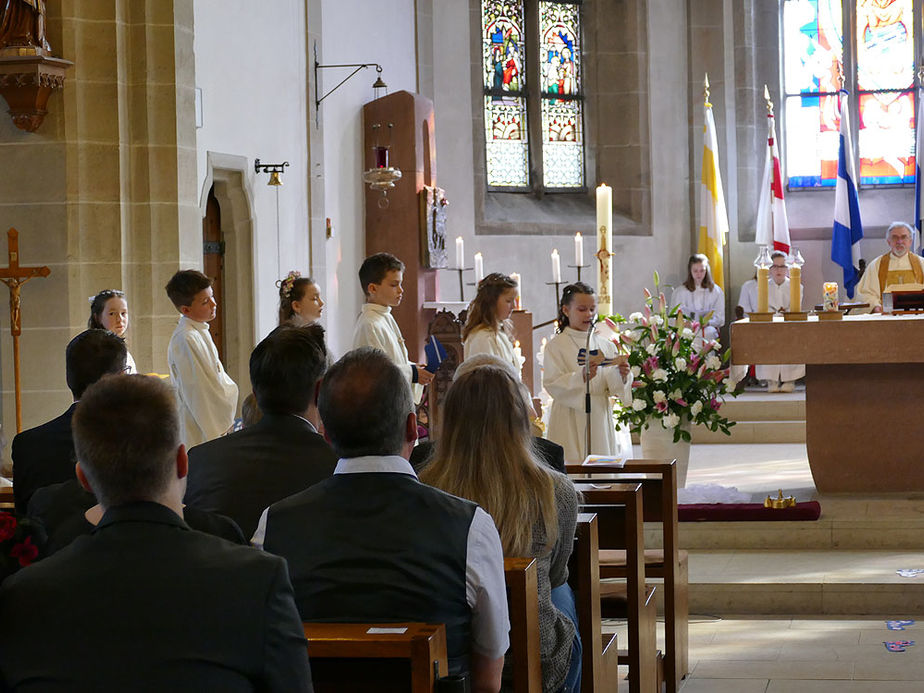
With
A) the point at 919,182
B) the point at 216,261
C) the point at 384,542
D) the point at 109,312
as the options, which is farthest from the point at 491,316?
the point at 919,182

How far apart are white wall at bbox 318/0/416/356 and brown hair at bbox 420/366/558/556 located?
24.3 feet

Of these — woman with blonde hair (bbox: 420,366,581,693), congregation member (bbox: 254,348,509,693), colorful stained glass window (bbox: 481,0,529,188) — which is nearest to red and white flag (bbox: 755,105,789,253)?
colorful stained glass window (bbox: 481,0,529,188)

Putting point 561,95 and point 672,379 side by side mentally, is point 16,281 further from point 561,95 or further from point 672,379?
point 561,95

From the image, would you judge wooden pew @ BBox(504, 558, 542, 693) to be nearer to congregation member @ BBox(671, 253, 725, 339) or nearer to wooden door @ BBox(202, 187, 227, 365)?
wooden door @ BBox(202, 187, 227, 365)

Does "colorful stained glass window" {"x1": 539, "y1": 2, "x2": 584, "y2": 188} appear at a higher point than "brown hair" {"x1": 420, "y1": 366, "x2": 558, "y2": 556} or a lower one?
higher

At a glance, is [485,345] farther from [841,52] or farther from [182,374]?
[841,52]

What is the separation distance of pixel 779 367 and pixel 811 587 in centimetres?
686

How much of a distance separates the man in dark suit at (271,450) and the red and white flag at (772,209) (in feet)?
35.7

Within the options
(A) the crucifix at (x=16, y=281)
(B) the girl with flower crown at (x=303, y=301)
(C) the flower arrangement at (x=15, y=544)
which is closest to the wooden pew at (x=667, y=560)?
(B) the girl with flower crown at (x=303, y=301)

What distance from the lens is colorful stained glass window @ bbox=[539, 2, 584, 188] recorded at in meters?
14.3

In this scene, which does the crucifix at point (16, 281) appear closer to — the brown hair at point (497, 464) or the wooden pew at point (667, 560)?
the wooden pew at point (667, 560)

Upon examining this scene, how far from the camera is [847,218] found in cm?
1367

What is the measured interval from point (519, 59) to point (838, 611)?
30.5ft

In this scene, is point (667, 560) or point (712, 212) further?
point (712, 212)
